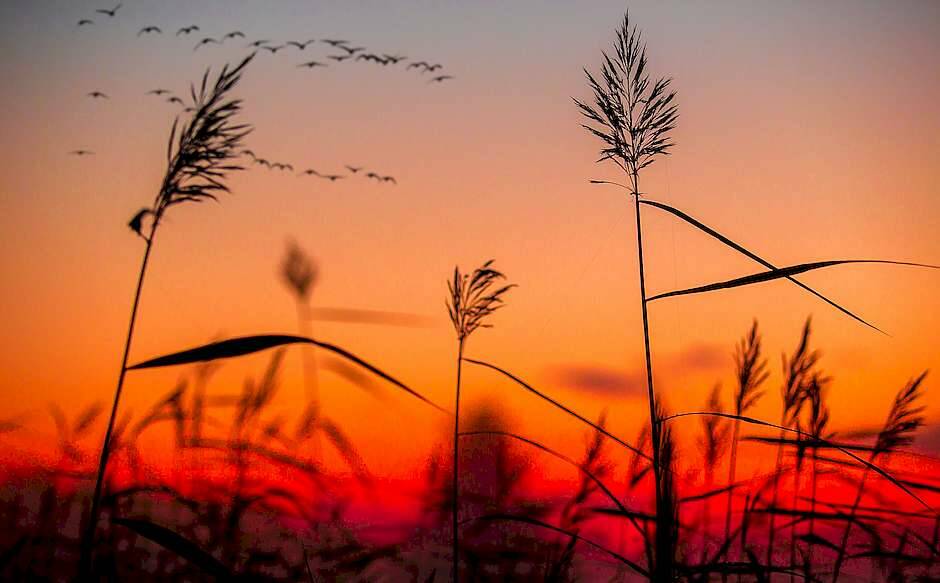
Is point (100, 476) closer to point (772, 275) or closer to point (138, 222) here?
point (138, 222)

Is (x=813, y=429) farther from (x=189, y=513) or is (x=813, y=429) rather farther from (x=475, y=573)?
(x=189, y=513)

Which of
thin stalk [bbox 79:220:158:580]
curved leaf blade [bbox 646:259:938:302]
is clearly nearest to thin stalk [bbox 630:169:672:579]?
curved leaf blade [bbox 646:259:938:302]

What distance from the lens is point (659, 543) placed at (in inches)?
64.4

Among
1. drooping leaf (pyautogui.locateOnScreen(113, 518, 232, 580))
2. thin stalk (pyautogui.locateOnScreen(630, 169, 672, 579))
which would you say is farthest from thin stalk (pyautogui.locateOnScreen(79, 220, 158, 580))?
thin stalk (pyautogui.locateOnScreen(630, 169, 672, 579))

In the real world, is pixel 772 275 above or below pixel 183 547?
above

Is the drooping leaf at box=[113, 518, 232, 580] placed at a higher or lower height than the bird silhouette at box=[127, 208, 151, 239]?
lower

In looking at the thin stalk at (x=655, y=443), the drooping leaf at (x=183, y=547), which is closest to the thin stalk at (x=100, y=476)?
the drooping leaf at (x=183, y=547)

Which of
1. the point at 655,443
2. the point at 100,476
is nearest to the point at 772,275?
the point at 655,443

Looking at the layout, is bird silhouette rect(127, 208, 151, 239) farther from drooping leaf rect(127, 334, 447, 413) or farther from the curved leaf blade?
the curved leaf blade

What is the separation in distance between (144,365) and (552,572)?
5.10 feet

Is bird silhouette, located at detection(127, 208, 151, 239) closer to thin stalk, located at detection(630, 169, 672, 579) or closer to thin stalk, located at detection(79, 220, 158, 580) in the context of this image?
thin stalk, located at detection(79, 220, 158, 580)

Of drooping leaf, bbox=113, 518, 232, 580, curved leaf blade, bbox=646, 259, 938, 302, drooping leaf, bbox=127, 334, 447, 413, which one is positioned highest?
curved leaf blade, bbox=646, 259, 938, 302

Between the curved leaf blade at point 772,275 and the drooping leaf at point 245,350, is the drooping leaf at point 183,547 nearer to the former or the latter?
the drooping leaf at point 245,350

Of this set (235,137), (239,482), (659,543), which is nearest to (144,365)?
(235,137)
